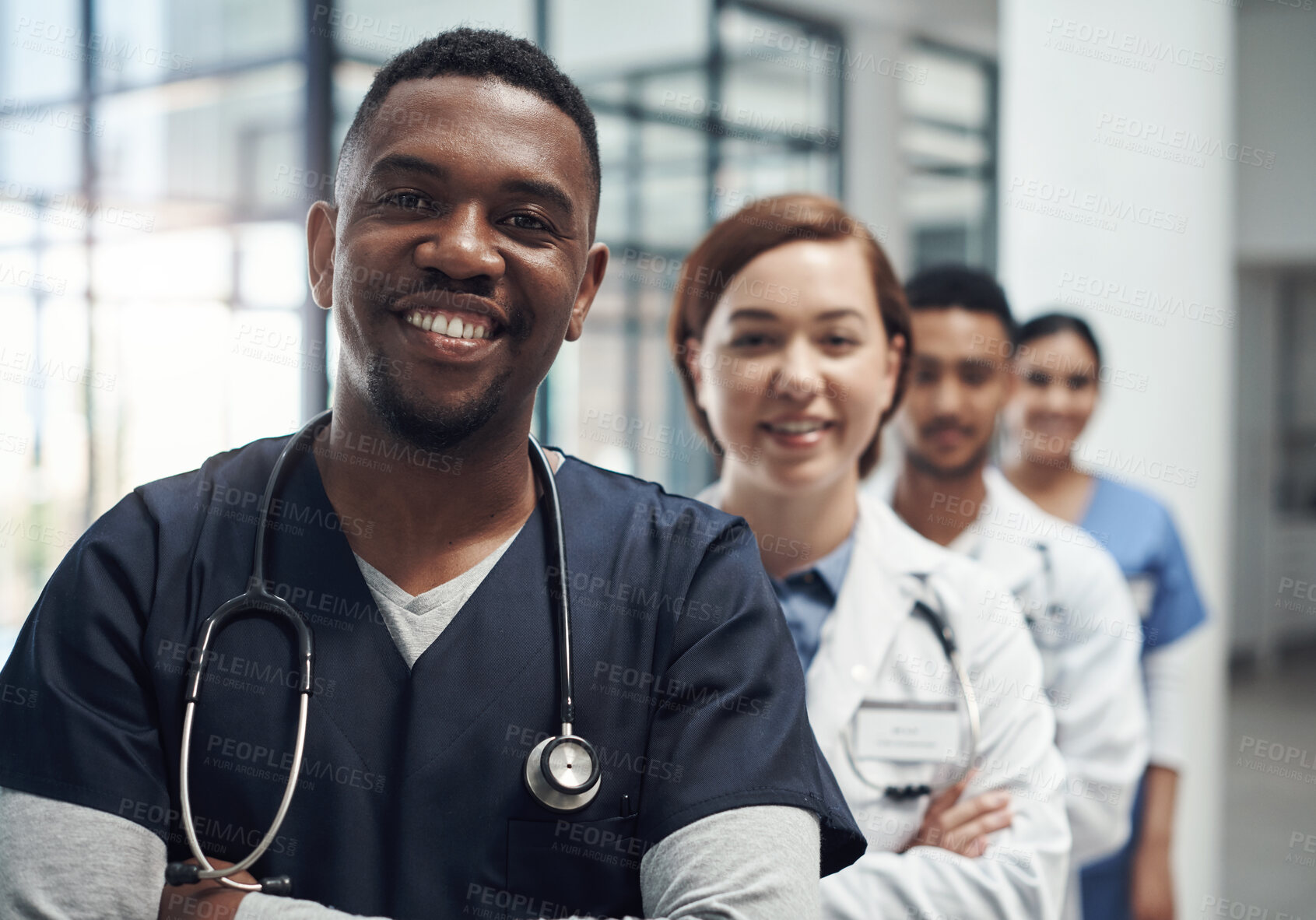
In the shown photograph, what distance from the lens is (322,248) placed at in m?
1.15

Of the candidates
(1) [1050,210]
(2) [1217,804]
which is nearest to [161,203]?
(1) [1050,210]

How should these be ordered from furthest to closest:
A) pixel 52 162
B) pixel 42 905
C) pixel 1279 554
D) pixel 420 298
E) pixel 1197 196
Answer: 1. pixel 1279 554
2. pixel 52 162
3. pixel 1197 196
4. pixel 420 298
5. pixel 42 905

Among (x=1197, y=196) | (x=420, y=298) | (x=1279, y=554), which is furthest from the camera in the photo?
(x=1279, y=554)

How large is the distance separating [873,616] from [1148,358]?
1840mm

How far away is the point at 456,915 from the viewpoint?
98 centimetres

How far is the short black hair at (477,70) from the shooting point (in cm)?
107

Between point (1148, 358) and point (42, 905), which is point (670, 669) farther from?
point (1148, 358)

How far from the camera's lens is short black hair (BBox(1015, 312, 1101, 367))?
252 centimetres

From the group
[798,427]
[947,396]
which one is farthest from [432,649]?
[947,396]

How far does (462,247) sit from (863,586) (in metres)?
0.82

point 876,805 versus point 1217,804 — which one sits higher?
point 876,805

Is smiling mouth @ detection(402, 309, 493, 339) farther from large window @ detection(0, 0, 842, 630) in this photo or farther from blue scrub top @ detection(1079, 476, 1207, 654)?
large window @ detection(0, 0, 842, 630)

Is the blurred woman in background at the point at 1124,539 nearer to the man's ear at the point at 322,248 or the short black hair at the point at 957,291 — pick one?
the short black hair at the point at 957,291

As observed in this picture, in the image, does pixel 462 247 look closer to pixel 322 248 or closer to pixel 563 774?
pixel 322 248
